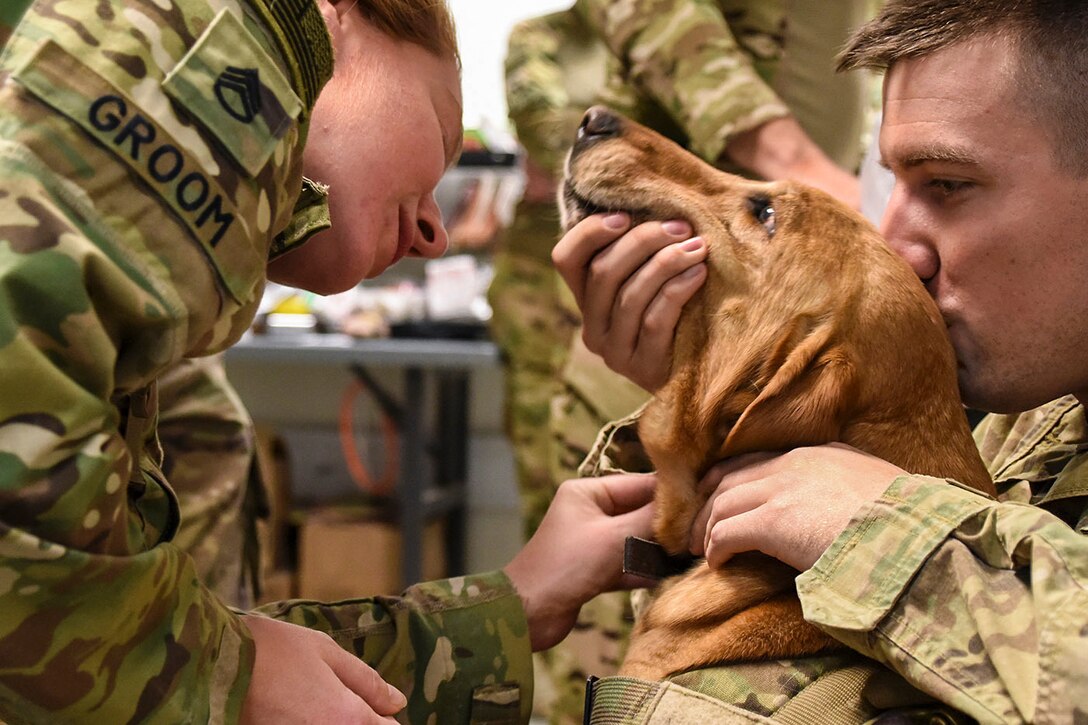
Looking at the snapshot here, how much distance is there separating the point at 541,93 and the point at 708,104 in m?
1.18

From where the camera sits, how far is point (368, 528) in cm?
394

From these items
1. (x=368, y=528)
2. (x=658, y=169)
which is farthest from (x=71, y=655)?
(x=368, y=528)

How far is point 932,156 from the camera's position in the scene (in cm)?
114

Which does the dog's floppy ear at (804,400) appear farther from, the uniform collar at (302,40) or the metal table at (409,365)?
the metal table at (409,365)

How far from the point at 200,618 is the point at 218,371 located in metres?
1.02

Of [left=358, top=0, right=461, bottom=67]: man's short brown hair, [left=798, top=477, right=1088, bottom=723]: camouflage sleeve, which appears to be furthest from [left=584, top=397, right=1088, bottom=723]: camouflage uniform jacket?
[left=358, top=0, right=461, bottom=67]: man's short brown hair

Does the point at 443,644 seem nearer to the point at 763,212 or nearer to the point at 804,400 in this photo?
the point at 804,400

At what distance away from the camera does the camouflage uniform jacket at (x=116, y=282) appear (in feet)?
2.17

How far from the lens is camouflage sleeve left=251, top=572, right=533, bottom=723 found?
1156 mm

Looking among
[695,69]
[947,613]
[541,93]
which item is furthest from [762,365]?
[541,93]

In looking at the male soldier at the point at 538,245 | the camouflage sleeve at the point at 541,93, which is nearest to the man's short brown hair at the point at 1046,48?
the male soldier at the point at 538,245

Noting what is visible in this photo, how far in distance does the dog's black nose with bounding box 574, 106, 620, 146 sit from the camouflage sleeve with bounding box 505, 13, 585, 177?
1.37m

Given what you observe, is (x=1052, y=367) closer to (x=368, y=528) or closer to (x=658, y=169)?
(x=658, y=169)

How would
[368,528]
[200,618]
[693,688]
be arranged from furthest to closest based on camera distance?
[368,528] < [693,688] < [200,618]
